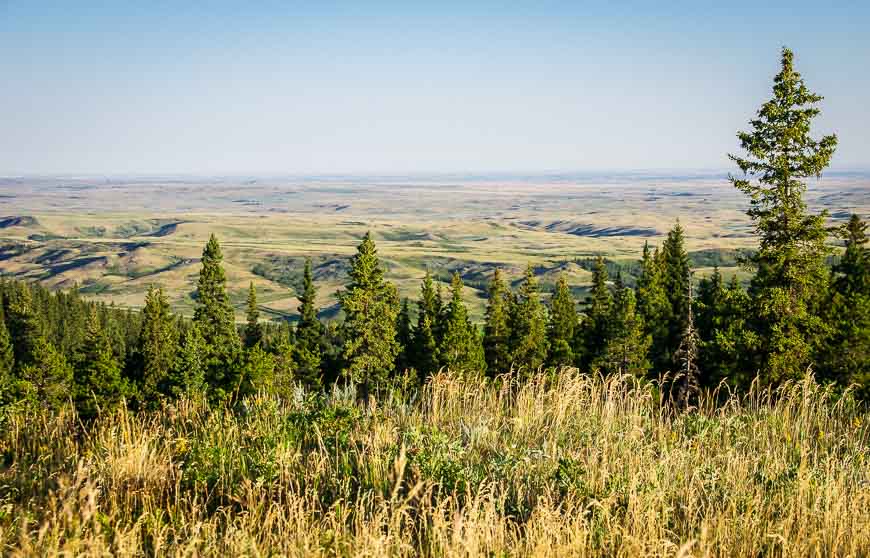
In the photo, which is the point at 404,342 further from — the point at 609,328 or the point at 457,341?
the point at 609,328

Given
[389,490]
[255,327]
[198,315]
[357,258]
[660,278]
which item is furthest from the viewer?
[255,327]

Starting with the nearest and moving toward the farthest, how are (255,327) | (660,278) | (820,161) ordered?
(820,161), (660,278), (255,327)

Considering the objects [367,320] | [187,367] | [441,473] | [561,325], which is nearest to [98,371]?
[187,367]

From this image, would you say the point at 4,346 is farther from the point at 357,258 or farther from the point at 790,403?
the point at 790,403

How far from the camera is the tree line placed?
31.5 meters

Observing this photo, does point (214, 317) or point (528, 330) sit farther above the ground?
point (528, 330)

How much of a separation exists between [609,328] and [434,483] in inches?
2151

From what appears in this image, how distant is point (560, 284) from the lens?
6800 centimetres

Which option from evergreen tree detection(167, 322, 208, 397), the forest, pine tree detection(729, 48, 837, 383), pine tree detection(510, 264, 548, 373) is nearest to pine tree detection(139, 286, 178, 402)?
evergreen tree detection(167, 322, 208, 397)

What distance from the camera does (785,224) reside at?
104ft

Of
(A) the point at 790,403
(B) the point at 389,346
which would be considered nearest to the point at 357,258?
(B) the point at 389,346

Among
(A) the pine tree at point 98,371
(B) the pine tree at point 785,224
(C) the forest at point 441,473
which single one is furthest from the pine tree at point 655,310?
(C) the forest at point 441,473

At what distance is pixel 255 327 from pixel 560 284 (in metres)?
38.3

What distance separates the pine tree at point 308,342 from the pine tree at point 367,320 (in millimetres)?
8596
